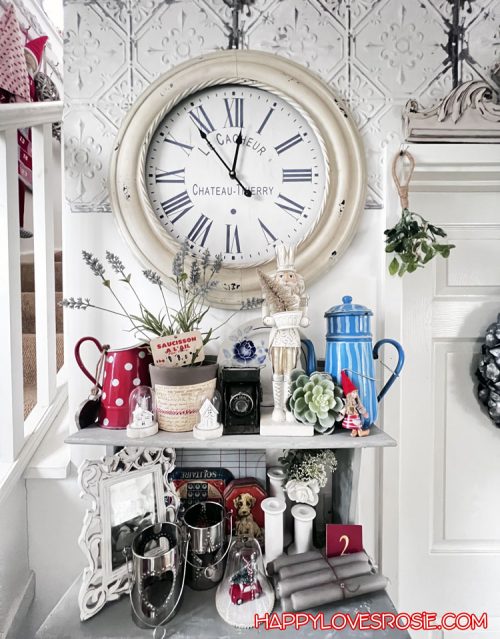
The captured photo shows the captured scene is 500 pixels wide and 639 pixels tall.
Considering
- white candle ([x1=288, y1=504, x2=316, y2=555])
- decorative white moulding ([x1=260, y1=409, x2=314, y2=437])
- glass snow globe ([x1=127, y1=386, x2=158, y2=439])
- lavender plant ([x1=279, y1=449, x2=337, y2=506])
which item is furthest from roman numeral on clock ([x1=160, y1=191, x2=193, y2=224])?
white candle ([x1=288, y1=504, x2=316, y2=555])

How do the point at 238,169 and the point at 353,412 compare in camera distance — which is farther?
the point at 238,169

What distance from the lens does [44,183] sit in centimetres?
120

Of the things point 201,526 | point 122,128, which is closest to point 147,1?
point 122,128

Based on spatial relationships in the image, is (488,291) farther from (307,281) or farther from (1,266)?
(1,266)

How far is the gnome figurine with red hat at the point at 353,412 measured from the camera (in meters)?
0.78

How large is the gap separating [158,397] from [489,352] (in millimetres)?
948

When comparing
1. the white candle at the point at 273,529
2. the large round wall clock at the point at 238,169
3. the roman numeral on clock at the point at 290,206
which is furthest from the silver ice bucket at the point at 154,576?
the roman numeral on clock at the point at 290,206

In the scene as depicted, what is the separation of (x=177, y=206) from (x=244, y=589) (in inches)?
38.5

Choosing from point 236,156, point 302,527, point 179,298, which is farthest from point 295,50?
point 302,527

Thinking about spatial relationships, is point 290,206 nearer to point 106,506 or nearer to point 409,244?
point 409,244

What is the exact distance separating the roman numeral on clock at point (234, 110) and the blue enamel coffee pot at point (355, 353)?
608mm

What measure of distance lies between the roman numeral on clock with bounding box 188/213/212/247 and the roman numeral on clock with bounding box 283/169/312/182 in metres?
0.25

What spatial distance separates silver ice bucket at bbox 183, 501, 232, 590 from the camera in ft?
2.80

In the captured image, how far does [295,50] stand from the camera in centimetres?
101
